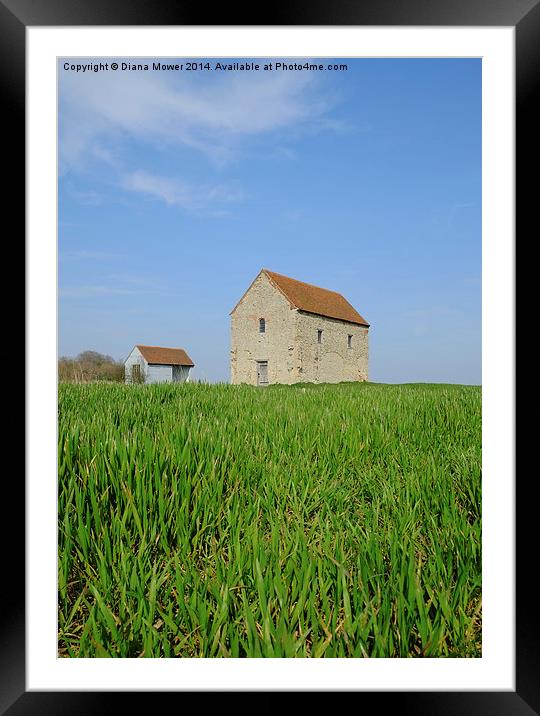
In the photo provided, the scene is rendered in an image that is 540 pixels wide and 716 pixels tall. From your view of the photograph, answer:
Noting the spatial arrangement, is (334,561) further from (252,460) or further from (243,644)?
(252,460)

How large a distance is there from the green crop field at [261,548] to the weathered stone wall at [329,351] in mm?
18852

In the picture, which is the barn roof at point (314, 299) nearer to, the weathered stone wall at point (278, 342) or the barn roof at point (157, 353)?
the weathered stone wall at point (278, 342)

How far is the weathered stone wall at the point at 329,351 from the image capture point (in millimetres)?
22016

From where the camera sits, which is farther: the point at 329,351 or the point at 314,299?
the point at 314,299

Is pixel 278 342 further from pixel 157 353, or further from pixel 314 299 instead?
pixel 157 353

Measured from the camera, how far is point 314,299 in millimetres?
25156

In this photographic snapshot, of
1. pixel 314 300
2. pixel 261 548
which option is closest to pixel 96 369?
pixel 261 548

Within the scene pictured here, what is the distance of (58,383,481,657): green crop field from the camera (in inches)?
51.3

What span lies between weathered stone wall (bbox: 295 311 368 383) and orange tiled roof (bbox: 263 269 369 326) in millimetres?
416

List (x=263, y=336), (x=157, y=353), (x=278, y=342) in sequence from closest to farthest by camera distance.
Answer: (x=157, y=353), (x=278, y=342), (x=263, y=336)

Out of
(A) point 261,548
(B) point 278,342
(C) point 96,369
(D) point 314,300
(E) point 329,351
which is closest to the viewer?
(A) point 261,548

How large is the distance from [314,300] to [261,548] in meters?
24.0

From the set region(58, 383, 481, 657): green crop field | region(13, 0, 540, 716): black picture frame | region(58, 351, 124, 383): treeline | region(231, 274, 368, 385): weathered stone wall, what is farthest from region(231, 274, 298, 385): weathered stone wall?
region(13, 0, 540, 716): black picture frame
